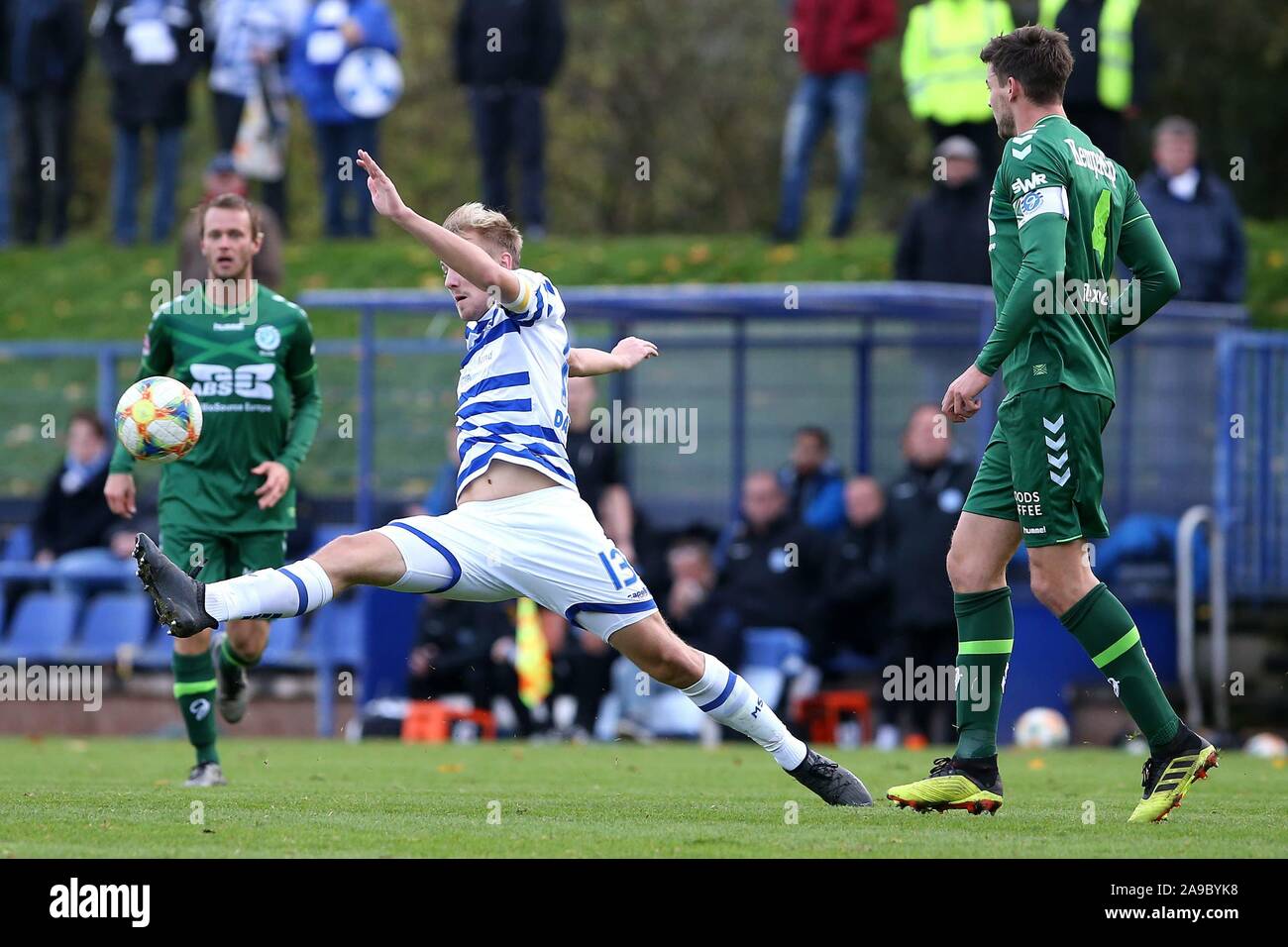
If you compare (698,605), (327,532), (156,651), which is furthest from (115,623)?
(698,605)

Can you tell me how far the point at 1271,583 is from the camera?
16.0 m

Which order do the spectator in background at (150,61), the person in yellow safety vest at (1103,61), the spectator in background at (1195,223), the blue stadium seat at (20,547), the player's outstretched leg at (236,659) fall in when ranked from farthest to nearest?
1. the spectator in background at (150,61)
2. the blue stadium seat at (20,547)
3. the person in yellow safety vest at (1103,61)
4. the spectator in background at (1195,223)
5. the player's outstretched leg at (236,659)

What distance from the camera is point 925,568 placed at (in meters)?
15.1

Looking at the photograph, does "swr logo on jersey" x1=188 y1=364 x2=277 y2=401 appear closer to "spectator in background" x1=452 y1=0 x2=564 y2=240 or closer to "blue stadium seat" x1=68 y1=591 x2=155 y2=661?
"blue stadium seat" x1=68 y1=591 x2=155 y2=661

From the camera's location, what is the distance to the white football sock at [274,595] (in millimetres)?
7562

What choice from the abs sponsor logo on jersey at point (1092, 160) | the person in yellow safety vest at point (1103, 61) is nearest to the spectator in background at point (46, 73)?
the person in yellow safety vest at point (1103, 61)

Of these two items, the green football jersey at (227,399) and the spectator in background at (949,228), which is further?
the spectator in background at (949,228)

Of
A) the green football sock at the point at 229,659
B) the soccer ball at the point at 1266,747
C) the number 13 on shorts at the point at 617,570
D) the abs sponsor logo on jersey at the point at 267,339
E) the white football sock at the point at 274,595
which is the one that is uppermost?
the abs sponsor logo on jersey at the point at 267,339

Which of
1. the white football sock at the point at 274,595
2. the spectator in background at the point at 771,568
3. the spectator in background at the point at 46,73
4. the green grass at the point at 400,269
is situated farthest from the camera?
the spectator in background at the point at 46,73

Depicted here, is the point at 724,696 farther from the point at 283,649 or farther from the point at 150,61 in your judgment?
the point at 150,61

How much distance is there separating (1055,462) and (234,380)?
3968 millimetres

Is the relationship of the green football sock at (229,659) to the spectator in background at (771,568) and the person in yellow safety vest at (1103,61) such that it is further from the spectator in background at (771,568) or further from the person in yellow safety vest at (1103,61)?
the person in yellow safety vest at (1103,61)

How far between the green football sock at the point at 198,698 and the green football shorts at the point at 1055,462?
3.93 m
